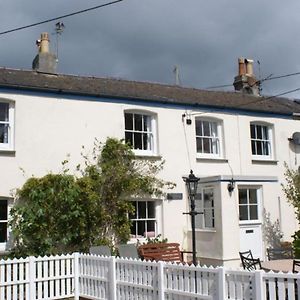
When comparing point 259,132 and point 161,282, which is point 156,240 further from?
point 161,282

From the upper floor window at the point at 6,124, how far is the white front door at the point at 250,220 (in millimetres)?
7746

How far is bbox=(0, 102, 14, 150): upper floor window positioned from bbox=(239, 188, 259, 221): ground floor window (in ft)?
25.5

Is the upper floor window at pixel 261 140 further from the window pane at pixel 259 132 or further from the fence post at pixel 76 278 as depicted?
the fence post at pixel 76 278

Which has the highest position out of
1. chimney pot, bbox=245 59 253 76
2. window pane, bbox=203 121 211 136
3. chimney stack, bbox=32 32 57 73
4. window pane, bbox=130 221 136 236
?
chimney pot, bbox=245 59 253 76

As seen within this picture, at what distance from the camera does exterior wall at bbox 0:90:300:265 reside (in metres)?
14.5

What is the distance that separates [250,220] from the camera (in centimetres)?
1678

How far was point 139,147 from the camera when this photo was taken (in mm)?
16797

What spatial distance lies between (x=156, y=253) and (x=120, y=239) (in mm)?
1213

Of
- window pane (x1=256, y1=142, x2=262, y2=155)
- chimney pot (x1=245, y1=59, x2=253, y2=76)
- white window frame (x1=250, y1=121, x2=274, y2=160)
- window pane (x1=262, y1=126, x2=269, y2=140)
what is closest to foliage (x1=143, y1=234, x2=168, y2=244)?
white window frame (x1=250, y1=121, x2=274, y2=160)

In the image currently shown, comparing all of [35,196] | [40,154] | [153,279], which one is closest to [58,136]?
[40,154]

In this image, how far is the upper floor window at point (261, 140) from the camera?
19.2 meters

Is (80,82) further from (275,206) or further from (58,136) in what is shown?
(275,206)

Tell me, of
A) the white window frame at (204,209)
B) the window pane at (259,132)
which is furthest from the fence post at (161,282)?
the window pane at (259,132)

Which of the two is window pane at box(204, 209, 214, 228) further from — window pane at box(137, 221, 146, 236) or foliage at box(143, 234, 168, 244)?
window pane at box(137, 221, 146, 236)
